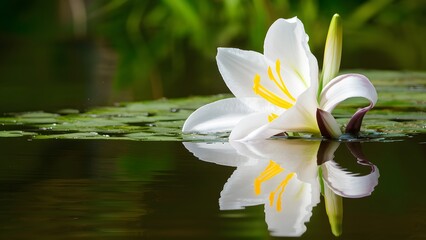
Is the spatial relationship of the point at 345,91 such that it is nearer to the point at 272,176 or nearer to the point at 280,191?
the point at 272,176

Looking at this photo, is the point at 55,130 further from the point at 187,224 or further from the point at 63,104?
the point at 187,224

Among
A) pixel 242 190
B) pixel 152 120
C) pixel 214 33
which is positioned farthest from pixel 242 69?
Answer: pixel 214 33

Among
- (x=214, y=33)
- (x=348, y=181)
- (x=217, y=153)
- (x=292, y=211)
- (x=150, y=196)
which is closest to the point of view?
(x=292, y=211)

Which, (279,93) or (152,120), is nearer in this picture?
(279,93)

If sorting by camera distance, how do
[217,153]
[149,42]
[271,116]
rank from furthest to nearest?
1. [149,42]
2. [271,116]
3. [217,153]

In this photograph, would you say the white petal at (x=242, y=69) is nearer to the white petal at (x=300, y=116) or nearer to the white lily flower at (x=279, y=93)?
the white lily flower at (x=279, y=93)

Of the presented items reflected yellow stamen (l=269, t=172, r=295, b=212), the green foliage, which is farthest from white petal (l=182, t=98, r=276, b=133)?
the green foliage

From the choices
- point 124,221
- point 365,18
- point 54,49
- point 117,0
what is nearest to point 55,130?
point 124,221
